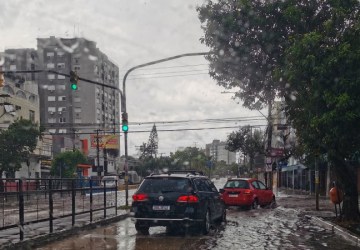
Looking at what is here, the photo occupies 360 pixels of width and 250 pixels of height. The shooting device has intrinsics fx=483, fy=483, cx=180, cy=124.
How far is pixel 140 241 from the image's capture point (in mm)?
11555

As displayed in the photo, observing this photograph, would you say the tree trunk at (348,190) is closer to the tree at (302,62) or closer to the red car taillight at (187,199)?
the tree at (302,62)

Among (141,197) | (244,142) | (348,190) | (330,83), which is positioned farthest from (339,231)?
(244,142)

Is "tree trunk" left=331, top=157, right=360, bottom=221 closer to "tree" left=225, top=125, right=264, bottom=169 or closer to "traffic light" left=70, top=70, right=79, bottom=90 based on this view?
"traffic light" left=70, top=70, right=79, bottom=90

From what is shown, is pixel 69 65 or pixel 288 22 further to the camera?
pixel 69 65

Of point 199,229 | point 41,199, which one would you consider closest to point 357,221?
point 199,229

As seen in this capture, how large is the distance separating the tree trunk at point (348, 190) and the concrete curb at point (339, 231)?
0.77 meters

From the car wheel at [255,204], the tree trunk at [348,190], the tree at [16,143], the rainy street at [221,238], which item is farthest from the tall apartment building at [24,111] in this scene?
the tree trunk at [348,190]

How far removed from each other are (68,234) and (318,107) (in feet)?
24.7

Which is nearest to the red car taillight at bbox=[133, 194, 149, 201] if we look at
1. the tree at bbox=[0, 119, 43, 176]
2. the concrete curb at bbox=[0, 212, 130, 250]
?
the concrete curb at bbox=[0, 212, 130, 250]

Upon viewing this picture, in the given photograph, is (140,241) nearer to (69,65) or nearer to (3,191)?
(3,191)

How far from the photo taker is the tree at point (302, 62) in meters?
12.7

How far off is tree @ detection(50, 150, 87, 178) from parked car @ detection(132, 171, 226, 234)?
41.8 m

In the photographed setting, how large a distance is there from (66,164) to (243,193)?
3811 cm

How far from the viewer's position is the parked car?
12219 millimetres
